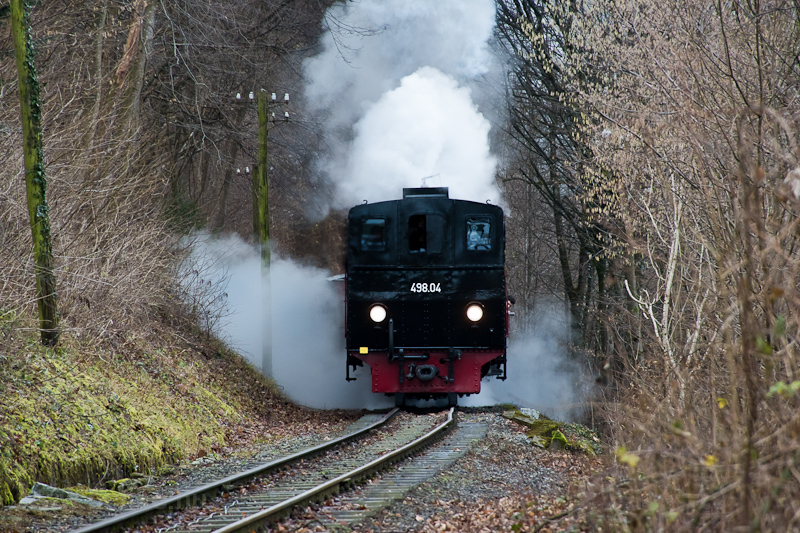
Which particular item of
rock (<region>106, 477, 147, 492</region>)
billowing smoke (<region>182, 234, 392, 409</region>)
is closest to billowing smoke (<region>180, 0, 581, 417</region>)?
billowing smoke (<region>182, 234, 392, 409</region>)

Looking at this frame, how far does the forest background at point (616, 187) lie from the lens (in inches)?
153

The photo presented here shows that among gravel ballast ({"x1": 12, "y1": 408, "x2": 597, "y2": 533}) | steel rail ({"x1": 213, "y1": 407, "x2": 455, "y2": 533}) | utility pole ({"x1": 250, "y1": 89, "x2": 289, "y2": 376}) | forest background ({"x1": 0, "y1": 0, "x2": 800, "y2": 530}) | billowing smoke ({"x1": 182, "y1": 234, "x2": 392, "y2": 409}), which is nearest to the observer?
forest background ({"x1": 0, "y1": 0, "x2": 800, "y2": 530})

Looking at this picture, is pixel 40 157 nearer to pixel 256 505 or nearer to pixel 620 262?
pixel 256 505

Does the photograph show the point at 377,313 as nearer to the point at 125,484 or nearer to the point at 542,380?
the point at 125,484

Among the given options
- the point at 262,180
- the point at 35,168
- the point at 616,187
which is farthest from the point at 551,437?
the point at 262,180

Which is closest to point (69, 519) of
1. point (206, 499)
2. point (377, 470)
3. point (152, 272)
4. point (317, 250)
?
point (206, 499)

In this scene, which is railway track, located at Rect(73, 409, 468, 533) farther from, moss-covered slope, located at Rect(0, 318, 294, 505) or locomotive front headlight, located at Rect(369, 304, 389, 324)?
locomotive front headlight, located at Rect(369, 304, 389, 324)

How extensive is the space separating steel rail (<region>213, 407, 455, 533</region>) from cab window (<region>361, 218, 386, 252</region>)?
3.33 meters

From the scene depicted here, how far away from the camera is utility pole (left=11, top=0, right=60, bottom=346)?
9.43m

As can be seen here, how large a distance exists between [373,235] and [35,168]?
5.26 meters

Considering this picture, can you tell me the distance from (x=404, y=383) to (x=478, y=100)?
366 inches

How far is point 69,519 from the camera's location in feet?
19.3

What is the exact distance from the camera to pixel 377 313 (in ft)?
42.1

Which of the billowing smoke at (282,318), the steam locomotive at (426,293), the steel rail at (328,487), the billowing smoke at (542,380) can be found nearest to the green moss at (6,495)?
the steel rail at (328,487)
